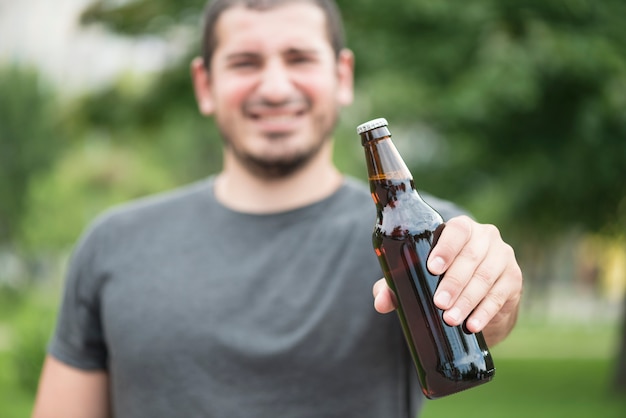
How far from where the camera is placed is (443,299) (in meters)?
1.49

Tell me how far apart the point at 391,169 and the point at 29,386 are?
9.48 metres

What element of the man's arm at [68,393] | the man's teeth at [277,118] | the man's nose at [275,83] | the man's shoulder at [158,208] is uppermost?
the man's nose at [275,83]

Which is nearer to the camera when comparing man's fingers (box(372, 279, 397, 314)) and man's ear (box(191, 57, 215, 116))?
man's fingers (box(372, 279, 397, 314))

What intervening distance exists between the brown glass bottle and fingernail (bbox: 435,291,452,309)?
0.38 ft

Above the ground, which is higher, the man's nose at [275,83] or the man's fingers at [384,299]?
the man's nose at [275,83]

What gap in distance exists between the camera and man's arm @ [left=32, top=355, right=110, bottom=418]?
7.75 ft

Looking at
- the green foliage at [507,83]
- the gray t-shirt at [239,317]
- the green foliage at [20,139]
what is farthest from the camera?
the green foliage at [20,139]

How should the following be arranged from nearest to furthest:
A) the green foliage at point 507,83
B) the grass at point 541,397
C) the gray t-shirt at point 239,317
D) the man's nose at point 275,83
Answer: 1. the gray t-shirt at point 239,317
2. the man's nose at point 275,83
3. the green foliage at point 507,83
4. the grass at point 541,397

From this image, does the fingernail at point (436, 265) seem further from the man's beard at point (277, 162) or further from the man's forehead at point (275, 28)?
the man's forehead at point (275, 28)

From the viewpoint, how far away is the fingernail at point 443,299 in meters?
1.49

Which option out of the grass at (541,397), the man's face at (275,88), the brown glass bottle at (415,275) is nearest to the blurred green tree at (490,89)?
the grass at (541,397)

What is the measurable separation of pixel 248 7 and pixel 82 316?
1.06 metres

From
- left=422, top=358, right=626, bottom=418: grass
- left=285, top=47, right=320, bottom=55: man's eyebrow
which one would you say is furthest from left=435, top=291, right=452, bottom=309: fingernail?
left=422, top=358, right=626, bottom=418: grass

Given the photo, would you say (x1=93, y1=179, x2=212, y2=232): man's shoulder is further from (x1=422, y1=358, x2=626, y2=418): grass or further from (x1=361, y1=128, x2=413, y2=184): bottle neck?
(x1=422, y1=358, x2=626, y2=418): grass
